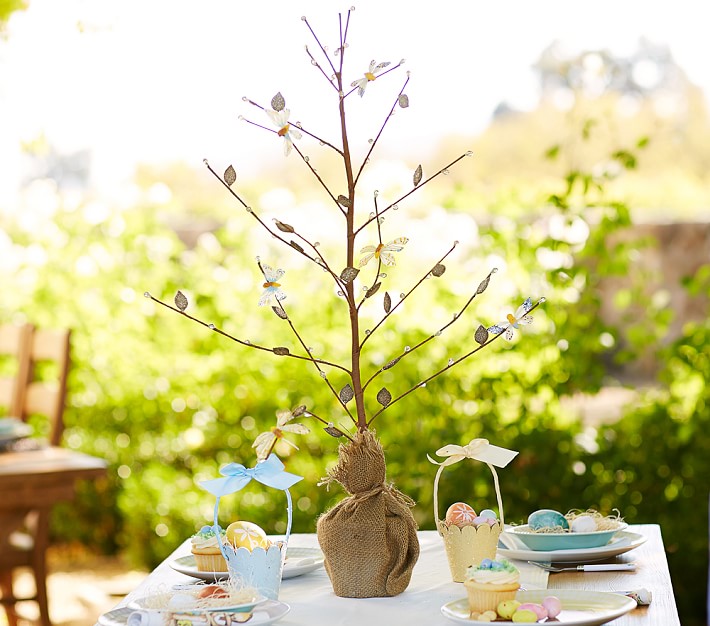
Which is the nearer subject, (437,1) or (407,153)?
(437,1)

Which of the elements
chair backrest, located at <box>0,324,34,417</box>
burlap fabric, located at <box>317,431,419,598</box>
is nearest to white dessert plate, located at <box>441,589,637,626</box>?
burlap fabric, located at <box>317,431,419,598</box>

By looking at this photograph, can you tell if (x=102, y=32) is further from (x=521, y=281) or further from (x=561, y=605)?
(x=561, y=605)

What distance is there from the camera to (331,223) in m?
3.61

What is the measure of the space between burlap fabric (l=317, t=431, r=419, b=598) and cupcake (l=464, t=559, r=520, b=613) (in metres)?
0.17

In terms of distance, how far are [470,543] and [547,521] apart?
0.20 meters

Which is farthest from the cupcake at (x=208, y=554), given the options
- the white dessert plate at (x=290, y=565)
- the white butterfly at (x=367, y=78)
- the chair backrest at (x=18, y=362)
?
the chair backrest at (x=18, y=362)

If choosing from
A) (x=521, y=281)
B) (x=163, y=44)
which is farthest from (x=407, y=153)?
(x=521, y=281)

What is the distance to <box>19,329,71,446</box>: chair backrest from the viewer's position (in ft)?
9.62

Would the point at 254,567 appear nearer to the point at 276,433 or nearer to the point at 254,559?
the point at 254,559

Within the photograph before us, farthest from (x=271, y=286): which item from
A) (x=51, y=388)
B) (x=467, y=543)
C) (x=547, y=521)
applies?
(x=51, y=388)

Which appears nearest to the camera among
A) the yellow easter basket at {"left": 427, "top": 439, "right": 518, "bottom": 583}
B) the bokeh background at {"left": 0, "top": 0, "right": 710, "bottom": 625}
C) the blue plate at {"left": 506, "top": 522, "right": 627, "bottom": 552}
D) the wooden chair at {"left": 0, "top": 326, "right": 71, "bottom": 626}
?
the yellow easter basket at {"left": 427, "top": 439, "right": 518, "bottom": 583}

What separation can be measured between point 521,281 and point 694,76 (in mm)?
6590

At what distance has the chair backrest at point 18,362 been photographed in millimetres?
3105

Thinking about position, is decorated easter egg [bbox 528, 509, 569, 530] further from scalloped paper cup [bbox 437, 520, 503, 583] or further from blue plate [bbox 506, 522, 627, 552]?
scalloped paper cup [bbox 437, 520, 503, 583]
